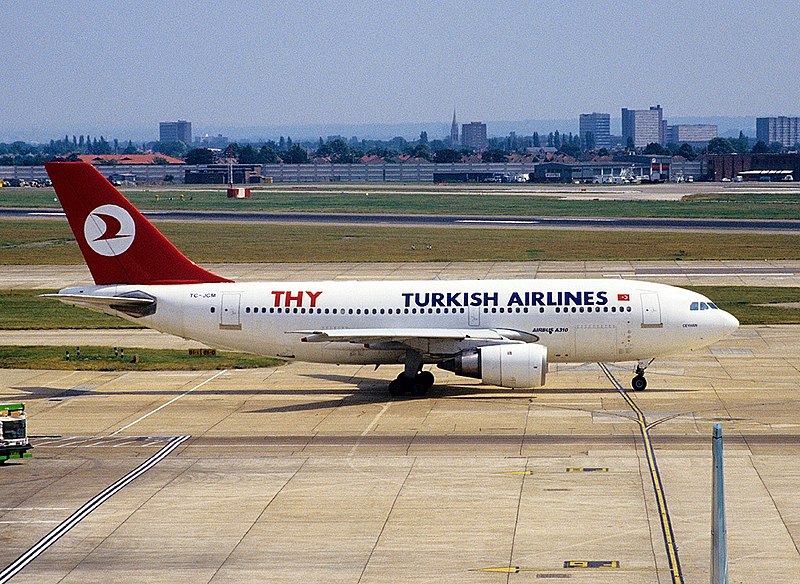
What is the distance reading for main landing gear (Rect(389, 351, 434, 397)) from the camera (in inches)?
1806

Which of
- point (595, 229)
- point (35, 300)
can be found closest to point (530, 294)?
point (35, 300)

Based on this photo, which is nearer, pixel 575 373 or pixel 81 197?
pixel 81 197

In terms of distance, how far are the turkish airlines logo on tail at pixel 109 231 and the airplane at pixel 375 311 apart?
4cm

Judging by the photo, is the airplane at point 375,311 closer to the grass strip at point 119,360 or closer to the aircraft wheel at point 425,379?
the aircraft wheel at point 425,379

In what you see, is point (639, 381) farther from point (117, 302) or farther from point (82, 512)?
point (82, 512)

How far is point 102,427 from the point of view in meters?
41.6

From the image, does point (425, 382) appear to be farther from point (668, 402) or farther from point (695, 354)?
point (695, 354)

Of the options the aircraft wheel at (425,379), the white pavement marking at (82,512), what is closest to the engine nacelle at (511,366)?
the aircraft wheel at (425,379)

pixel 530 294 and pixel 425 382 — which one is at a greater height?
pixel 530 294

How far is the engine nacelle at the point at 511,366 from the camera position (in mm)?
43781

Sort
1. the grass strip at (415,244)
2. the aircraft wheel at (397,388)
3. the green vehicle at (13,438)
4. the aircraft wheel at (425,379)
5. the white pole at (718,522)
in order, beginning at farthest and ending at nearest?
the grass strip at (415,244), the aircraft wheel at (425,379), the aircraft wheel at (397,388), the green vehicle at (13,438), the white pole at (718,522)

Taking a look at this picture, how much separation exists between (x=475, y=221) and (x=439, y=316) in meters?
94.2

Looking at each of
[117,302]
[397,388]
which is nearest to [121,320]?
[117,302]

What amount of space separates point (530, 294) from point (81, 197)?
18250 mm
